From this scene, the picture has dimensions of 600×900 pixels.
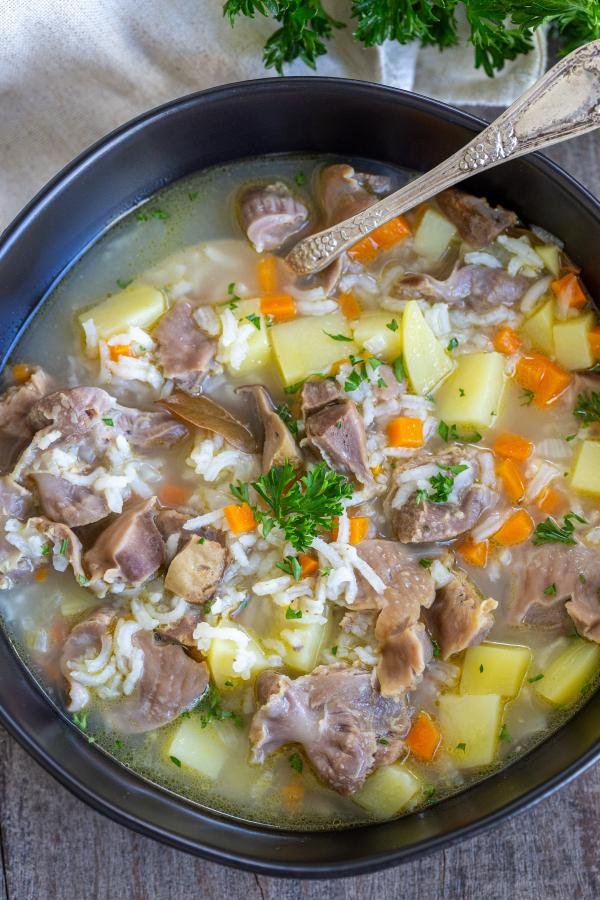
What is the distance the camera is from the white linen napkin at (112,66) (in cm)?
467

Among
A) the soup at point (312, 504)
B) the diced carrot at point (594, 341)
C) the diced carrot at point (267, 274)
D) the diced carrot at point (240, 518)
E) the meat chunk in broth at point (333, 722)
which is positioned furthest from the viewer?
the diced carrot at point (267, 274)

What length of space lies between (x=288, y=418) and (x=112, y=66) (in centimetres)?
202

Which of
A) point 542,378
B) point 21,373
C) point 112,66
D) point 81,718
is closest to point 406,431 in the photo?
point 542,378

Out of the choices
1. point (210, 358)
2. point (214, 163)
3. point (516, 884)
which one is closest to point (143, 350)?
point (210, 358)

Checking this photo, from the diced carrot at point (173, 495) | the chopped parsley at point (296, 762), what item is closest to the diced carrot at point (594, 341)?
the diced carrot at point (173, 495)

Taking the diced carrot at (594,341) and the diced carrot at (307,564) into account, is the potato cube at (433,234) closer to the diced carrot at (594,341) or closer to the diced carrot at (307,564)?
the diced carrot at (594,341)

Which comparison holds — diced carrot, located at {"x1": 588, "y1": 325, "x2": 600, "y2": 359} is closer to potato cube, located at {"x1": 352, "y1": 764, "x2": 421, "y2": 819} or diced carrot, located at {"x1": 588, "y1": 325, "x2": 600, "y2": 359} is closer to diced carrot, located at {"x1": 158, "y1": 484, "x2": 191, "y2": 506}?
diced carrot, located at {"x1": 158, "y1": 484, "x2": 191, "y2": 506}

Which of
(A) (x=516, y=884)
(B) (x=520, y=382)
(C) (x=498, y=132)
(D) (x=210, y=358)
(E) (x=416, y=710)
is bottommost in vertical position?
(A) (x=516, y=884)

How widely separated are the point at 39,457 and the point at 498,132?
8.20 feet

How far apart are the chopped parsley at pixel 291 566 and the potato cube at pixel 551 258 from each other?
6.27ft

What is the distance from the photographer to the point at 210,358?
4512 millimetres

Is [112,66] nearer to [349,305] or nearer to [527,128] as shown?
[349,305]

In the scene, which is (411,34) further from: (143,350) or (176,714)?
(176,714)

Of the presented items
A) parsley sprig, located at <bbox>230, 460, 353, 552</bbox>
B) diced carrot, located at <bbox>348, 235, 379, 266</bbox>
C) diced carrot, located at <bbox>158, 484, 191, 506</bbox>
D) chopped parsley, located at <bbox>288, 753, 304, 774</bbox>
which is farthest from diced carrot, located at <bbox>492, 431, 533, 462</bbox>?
chopped parsley, located at <bbox>288, 753, 304, 774</bbox>
